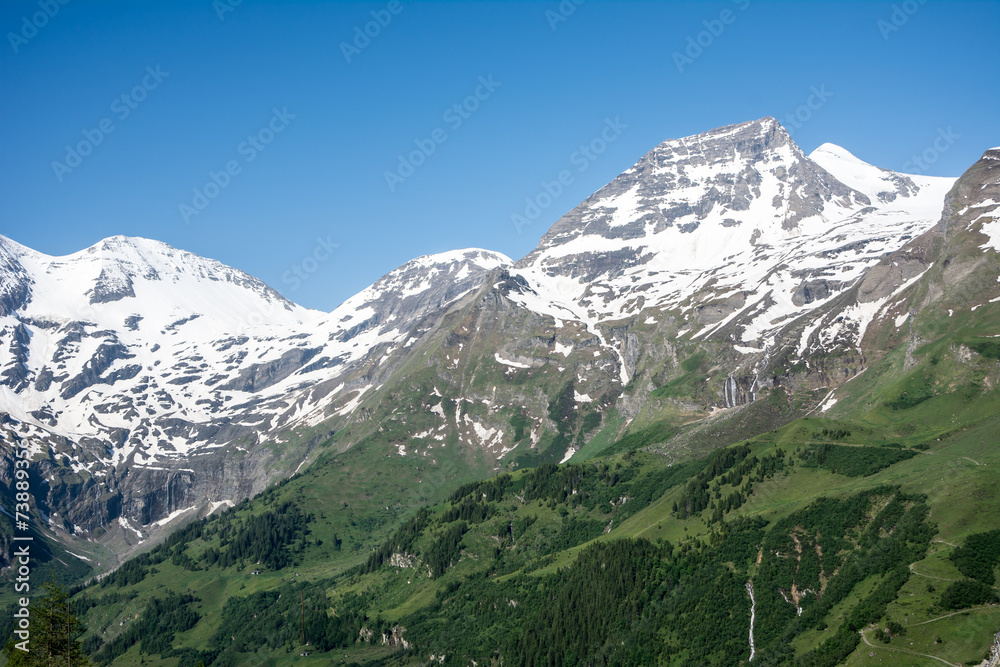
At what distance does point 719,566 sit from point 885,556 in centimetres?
4008

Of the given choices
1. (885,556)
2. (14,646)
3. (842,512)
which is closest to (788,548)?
(842,512)

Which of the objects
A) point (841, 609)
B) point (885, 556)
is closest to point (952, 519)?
point (885, 556)

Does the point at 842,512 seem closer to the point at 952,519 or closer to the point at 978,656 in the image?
the point at 952,519

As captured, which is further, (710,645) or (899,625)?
(710,645)

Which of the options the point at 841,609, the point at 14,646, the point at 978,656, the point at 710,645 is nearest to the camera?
the point at 14,646

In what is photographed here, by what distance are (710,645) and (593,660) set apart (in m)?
31.7

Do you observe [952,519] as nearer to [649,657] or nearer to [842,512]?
[842,512]

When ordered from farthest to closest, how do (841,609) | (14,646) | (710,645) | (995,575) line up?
(710,645) < (841,609) < (995,575) < (14,646)

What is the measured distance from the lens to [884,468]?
199750 mm

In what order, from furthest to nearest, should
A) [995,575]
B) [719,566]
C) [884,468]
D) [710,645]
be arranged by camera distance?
[884,468] → [719,566] → [710,645] → [995,575]

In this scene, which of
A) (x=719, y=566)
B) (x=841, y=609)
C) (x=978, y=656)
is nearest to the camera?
(x=978, y=656)

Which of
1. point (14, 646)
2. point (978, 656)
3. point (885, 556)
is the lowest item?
point (978, 656)

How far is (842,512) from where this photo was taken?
179m

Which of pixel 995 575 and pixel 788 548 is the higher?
pixel 788 548
